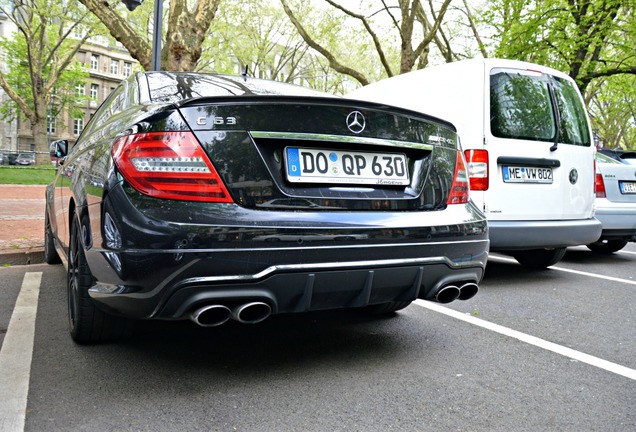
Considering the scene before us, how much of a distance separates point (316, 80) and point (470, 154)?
35.9 metres

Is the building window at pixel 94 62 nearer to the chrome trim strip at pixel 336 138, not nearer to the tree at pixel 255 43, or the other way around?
the tree at pixel 255 43

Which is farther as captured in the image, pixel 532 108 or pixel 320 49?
pixel 320 49

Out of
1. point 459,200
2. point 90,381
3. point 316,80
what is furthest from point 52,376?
point 316,80

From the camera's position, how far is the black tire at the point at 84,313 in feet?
9.11

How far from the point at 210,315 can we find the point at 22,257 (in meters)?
4.24

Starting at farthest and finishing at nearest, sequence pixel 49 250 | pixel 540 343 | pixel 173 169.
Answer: pixel 49 250 < pixel 540 343 < pixel 173 169

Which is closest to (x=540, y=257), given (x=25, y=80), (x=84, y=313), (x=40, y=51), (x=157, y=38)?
(x=84, y=313)

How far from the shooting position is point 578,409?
2.38 meters

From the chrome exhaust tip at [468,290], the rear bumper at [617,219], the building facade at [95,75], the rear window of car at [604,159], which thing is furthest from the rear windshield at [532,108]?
the building facade at [95,75]

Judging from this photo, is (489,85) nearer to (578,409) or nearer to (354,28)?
(578,409)

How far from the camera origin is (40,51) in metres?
31.5

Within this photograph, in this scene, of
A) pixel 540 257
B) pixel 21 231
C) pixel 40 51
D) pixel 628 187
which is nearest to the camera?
pixel 540 257

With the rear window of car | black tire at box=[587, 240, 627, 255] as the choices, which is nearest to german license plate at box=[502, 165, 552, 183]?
the rear window of car

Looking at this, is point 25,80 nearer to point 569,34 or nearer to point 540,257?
point 569,34
